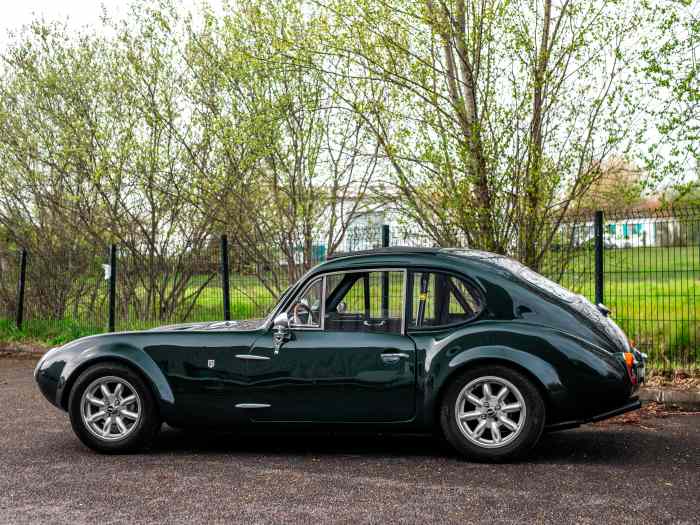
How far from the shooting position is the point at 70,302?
17531 mm

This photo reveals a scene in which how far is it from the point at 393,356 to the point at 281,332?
902 mm

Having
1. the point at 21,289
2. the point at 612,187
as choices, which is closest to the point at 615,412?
the point at 612,187

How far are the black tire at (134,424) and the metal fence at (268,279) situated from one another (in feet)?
18.9

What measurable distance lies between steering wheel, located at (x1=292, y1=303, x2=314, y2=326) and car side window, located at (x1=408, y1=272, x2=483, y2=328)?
0.80 m

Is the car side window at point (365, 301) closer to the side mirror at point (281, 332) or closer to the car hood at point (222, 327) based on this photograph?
the side mirror at point (281, 332)

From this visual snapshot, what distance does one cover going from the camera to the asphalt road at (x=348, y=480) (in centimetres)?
507

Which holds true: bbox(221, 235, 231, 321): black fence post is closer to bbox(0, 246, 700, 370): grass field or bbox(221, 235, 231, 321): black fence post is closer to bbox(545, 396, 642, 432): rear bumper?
bbox(0, 246, 700, 370): grass field

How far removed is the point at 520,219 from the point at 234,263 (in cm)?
457

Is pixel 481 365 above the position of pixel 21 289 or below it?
below

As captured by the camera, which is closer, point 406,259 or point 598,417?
point 598,417

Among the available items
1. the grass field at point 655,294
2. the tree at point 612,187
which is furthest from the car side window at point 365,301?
the tree at point 612,187

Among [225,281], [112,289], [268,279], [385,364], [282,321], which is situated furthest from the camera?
[112,289]

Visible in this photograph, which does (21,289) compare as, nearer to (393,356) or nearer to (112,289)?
(112,289)

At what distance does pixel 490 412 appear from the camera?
20.8 feet
